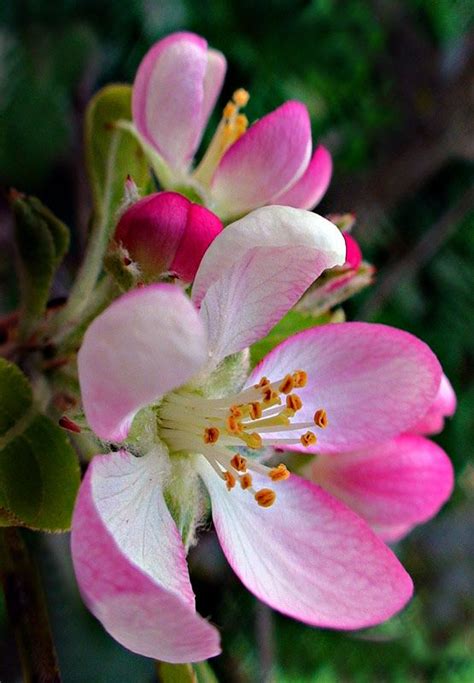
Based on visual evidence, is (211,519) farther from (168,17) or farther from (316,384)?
(168,17)

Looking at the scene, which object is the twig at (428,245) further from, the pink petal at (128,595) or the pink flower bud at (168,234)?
the pink petal at (128,595)

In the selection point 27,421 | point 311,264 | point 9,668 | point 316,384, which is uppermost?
point 311,264

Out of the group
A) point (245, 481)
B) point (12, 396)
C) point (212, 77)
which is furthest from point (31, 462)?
point (212, 77)

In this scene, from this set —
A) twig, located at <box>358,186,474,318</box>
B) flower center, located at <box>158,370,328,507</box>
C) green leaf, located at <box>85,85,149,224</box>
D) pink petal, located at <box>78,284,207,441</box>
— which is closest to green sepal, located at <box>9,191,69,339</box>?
green leaf, located at <box>85,85,149,224</box>

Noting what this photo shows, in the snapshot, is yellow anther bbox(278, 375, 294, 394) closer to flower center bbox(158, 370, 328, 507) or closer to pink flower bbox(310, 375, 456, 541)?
flower center bbox(158, 370, 328, 507)

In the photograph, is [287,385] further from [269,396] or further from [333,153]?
[333,153]

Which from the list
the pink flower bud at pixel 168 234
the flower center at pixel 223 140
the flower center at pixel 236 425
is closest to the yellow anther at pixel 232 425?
the flower center at pixel 236 425

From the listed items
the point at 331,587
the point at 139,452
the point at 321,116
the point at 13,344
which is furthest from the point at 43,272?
the point at 321,116
